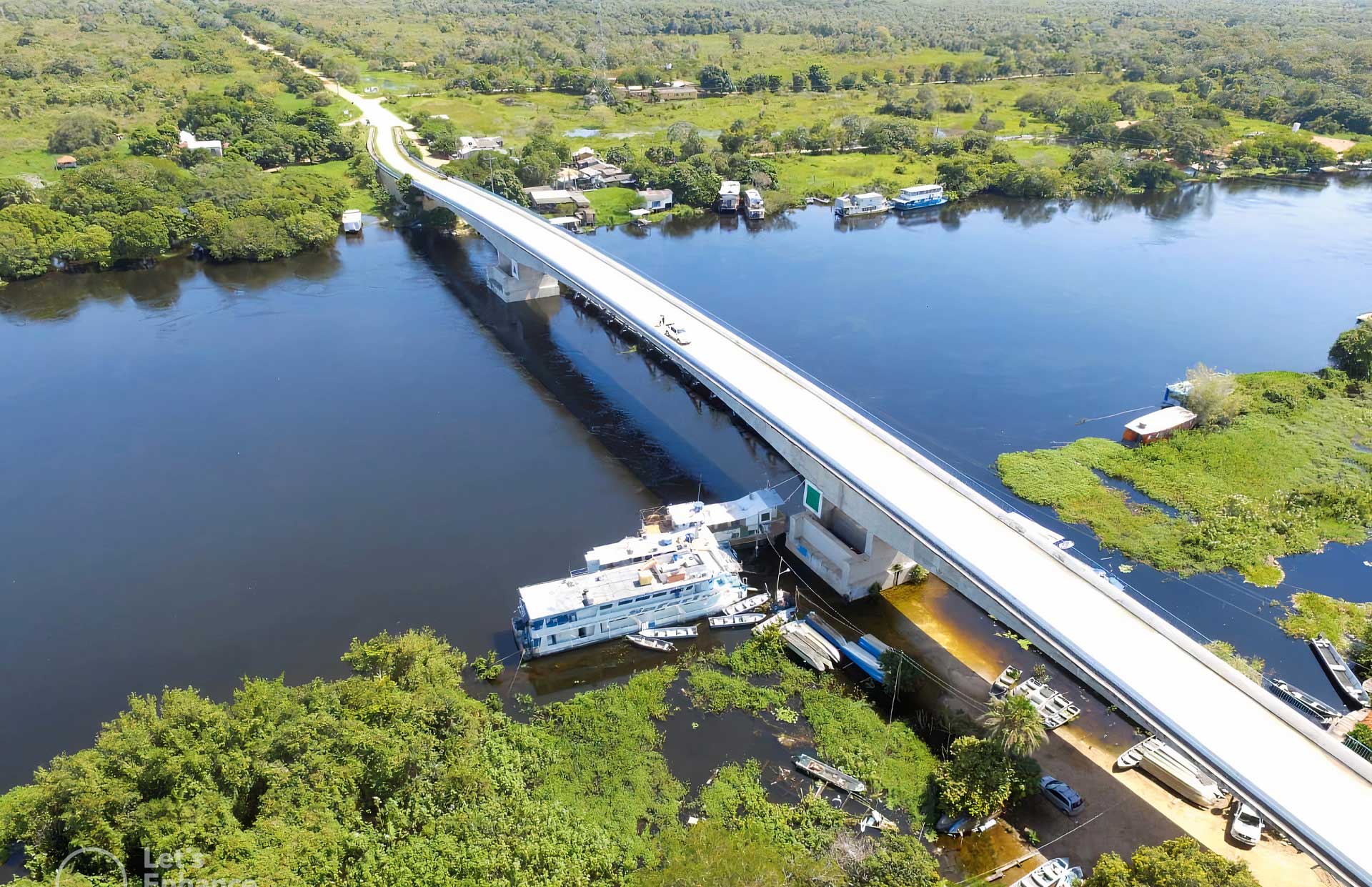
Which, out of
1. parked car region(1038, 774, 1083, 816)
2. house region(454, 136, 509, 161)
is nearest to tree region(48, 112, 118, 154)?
house region(454, 136, 509, 161)

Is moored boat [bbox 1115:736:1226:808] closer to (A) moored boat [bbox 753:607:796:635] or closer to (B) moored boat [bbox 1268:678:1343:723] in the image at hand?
(B) moored boat [bbox 1268:678:1343:723]

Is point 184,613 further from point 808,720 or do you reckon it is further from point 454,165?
point 454,165

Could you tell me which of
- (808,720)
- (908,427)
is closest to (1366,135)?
(908,427)

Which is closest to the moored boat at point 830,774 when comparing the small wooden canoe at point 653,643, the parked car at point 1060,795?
the parked car at point 1060,795

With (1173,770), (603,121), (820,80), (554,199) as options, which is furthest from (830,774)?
(820,80)

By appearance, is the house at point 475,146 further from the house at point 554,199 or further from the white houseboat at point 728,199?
the white houseboat at point 728,199

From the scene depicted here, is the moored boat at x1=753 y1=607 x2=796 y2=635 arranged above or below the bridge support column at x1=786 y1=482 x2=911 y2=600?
below

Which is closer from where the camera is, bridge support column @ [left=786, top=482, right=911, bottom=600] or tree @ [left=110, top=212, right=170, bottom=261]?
bridge support column @ [left=786, top=482, right=911, bottom=600]
